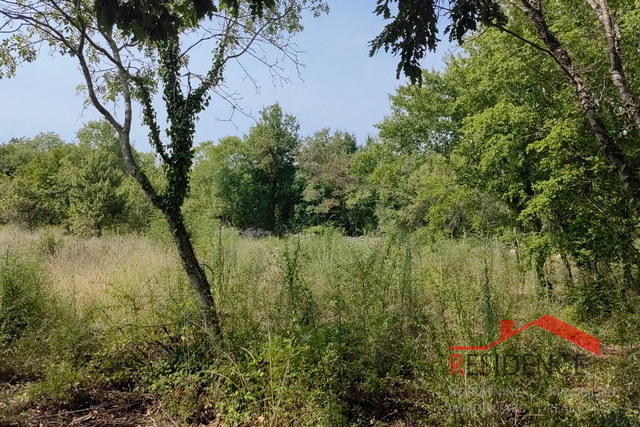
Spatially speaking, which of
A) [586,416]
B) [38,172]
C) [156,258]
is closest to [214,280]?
[586,416]

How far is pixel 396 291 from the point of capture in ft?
13.8

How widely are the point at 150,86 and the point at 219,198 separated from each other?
2372 centimetres

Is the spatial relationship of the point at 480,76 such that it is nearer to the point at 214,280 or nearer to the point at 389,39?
the point at 389,39

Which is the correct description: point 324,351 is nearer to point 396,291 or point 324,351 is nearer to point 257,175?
point 396,291

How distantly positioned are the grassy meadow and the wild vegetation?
2cm

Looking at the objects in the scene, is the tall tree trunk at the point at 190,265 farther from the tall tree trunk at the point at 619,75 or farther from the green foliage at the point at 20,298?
the tall tree trunk at the point at 619,75

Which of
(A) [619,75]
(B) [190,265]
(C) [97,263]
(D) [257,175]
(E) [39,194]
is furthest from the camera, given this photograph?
(D) [257,175]

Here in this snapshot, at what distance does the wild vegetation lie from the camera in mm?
2684

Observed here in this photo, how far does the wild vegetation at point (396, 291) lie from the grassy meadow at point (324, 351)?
0.8 inches

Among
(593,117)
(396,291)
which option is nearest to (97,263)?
(396,291)

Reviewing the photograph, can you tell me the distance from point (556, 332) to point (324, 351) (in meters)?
2.13

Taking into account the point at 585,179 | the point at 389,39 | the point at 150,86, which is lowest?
the point at 585,179

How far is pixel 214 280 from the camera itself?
3971 mm

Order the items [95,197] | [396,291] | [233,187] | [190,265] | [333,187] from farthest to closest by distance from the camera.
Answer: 1. [233,187]
2. [333,187]
3. [95,197]
4. [396,291]
5. [190,265]
